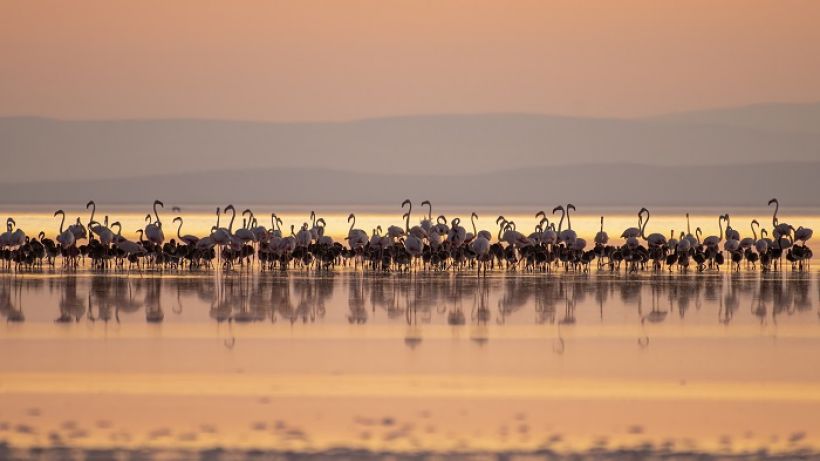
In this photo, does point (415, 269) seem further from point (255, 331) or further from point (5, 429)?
point (5, 429)

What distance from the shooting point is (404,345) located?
52.9 ft

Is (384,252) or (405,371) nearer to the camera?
(405,371)

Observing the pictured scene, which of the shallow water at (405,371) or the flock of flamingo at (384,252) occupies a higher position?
the flock of flamingo at (384,252)

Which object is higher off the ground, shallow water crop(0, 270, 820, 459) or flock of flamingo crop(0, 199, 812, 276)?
flock of flamingo crop(0, 199, 812, 276)

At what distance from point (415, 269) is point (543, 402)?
15.4 metres

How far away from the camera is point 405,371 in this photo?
1407 centimetres

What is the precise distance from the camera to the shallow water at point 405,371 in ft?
35.0

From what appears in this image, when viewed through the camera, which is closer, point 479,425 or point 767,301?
point 479,425

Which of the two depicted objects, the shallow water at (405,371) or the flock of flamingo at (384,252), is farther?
the flock of flamingo at (384,252)

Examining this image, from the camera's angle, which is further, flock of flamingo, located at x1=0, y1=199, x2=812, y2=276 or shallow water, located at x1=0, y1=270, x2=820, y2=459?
flock of flamingo, located at x1=0, y1=199, x2=812, y2=276

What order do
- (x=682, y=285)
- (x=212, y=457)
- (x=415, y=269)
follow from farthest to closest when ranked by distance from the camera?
1. (x=415, y=269)
2. (x=682, y=285)
3. (x=212, y=457)

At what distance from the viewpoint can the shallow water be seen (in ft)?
35.0

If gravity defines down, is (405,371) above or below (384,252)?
below

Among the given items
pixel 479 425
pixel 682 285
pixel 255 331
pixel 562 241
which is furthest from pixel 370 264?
pixel 479 425
